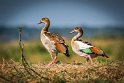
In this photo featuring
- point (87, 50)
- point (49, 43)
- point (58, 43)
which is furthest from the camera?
point (49, 43)

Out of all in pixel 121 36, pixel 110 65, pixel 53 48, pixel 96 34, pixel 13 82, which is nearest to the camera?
pixel 13 82

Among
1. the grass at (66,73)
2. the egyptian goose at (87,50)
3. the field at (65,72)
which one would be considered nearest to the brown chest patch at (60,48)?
the egyptian goose at (87,50)

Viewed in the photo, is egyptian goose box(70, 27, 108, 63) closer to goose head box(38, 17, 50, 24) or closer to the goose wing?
the goose wing

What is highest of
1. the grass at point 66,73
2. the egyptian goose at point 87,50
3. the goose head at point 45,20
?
the goose head at point 45,20

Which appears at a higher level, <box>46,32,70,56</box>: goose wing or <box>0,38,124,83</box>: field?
<box>46,32,70,56</box>: goose wing

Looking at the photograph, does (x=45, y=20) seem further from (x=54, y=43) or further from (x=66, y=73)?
(x=66, y=73)

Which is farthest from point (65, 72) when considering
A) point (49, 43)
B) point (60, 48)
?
point (49, 43)

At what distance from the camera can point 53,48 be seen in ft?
40.7

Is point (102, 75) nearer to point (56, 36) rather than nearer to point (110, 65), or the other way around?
point (110, 65)

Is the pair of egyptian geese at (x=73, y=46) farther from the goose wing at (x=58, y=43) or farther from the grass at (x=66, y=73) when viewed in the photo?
the grass at (x=66, y=73)

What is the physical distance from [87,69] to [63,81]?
698mm

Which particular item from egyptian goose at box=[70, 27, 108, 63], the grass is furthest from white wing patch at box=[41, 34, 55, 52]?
the grass

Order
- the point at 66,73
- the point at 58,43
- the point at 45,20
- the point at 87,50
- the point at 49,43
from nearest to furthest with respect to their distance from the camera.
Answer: the point at 66,73 < the point at 87,50 < the point at 58,43 < the point at 49,43 < the point at 45,20

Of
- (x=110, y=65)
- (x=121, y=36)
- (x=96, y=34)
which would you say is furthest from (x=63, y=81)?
(x=121, y=36)
